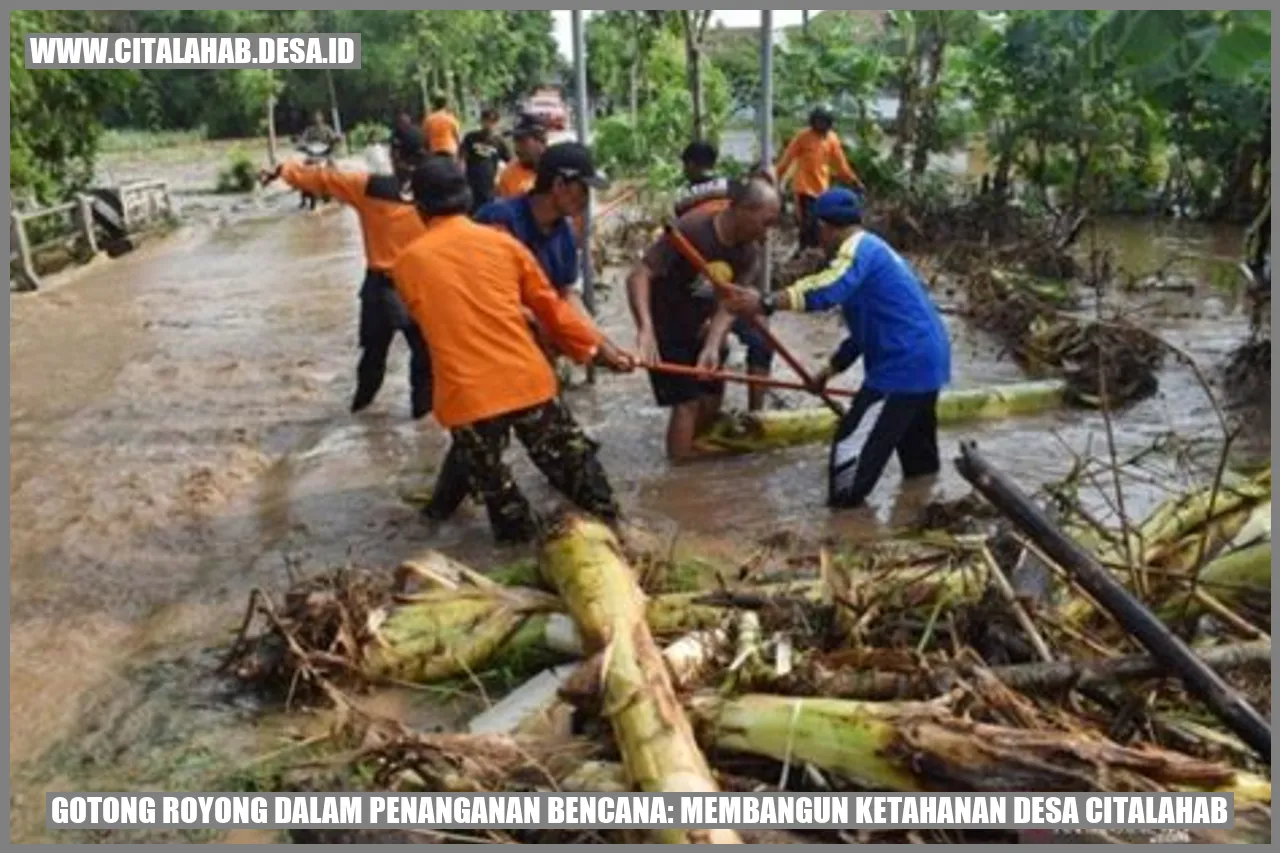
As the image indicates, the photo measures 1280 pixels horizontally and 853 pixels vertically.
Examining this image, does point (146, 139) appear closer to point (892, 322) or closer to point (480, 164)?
point (480, 164)

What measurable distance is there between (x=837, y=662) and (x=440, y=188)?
2.57m

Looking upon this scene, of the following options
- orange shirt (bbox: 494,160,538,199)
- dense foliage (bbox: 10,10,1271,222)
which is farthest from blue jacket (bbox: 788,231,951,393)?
dense foliage (bbox: 10,10,1271,222)

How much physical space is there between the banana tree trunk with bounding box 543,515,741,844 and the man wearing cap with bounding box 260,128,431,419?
10.7 feet

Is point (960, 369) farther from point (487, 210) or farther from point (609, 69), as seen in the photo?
point (609, 69)

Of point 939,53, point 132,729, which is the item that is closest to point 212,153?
point 939,53

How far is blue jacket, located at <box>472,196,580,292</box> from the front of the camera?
6.09 m

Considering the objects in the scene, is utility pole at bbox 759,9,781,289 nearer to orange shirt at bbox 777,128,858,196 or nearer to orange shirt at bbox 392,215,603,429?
orange shirt at bbox 392,215,603,429

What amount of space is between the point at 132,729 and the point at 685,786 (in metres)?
1.99

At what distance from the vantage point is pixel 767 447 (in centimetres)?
696

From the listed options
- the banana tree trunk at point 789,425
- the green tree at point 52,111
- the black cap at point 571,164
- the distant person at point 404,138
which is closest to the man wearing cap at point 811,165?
the banana tree trunk at point 789,425

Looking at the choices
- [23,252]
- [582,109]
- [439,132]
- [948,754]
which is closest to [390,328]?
[582,109]

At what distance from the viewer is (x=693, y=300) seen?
6711mm

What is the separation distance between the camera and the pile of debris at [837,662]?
3.19 meters

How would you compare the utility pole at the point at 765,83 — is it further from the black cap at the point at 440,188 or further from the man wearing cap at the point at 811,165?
the man wearing cap at the point at 811,165
